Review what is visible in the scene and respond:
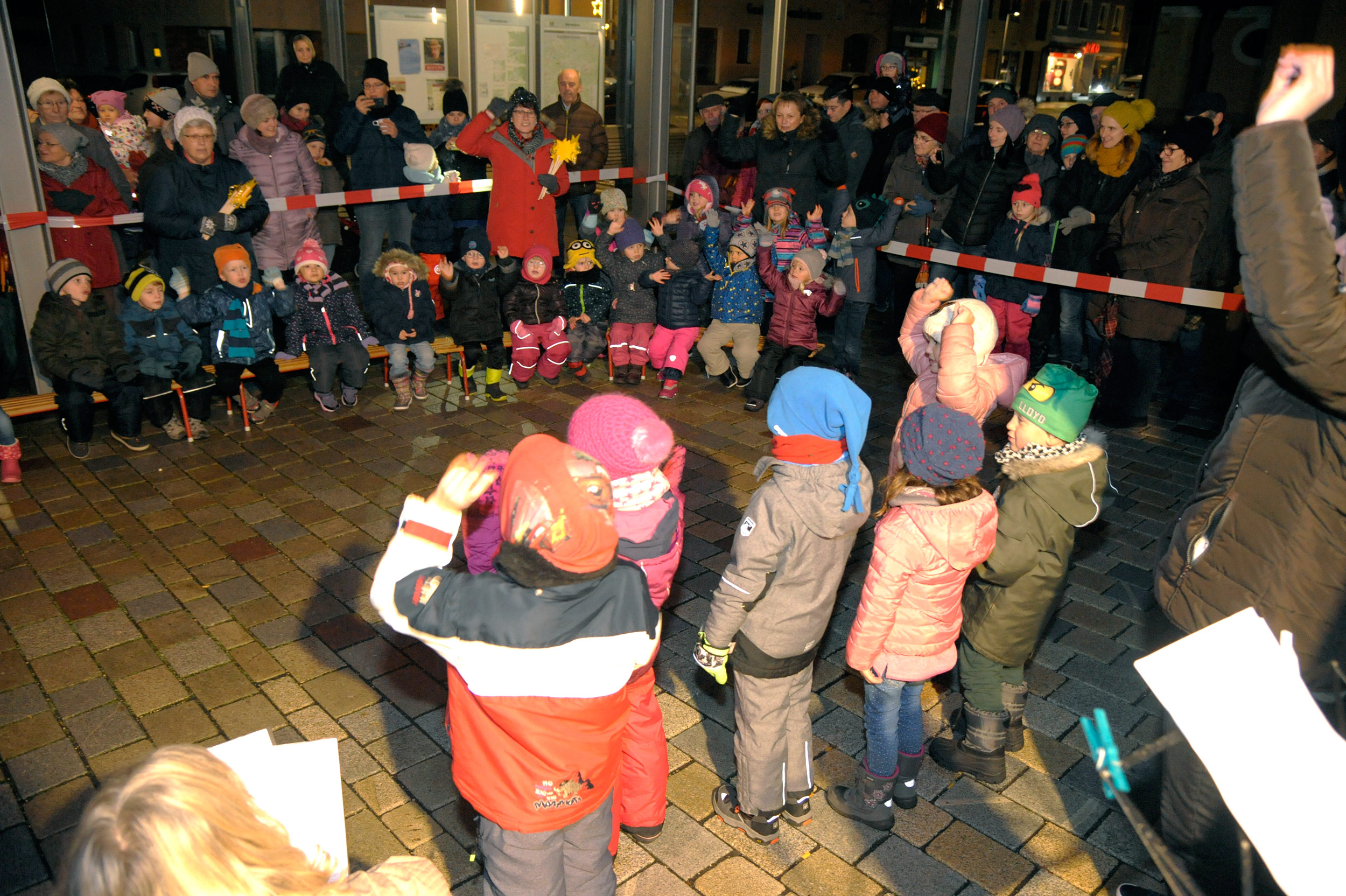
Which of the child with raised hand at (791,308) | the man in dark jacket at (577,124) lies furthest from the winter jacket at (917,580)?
the man in dark jacket at (577,124)

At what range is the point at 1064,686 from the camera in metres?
4.59

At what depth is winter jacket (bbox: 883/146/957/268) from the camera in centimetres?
883

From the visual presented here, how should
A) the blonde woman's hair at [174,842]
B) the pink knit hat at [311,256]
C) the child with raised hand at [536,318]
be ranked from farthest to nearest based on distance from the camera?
the child with raised hand at [536,318] < the pink knit hat at [311,256] < the blonde woman's hair at [174,842]

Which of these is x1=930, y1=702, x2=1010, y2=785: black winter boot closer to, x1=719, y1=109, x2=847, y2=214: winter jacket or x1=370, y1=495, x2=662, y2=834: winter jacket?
x1=370, y1=495, x2=662, y2=834: winter jacket

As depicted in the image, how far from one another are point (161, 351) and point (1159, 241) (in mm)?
7375

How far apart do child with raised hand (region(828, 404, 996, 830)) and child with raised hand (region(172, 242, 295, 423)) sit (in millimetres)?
5219

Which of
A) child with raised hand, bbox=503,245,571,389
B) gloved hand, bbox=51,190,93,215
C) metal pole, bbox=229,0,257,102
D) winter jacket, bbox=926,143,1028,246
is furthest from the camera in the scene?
metal pole, bbox=229,0,257,102

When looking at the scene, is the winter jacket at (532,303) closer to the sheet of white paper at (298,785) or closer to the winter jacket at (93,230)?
the winter jacket at (93,230)

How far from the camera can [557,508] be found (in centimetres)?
230

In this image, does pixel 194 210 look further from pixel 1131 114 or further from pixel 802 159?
→ pixel 1131 114

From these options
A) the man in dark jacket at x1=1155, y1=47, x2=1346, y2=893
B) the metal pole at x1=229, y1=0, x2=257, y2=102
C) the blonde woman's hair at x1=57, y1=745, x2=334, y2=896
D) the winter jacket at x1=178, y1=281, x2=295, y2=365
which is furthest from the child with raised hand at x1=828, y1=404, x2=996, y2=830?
the metal pole at x1=229, y1=0, x2=257, y2=102

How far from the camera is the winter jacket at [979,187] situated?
830 cm

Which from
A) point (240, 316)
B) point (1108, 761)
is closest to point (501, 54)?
point (240, 316)

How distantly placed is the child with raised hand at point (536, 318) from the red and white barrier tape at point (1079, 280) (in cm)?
314
